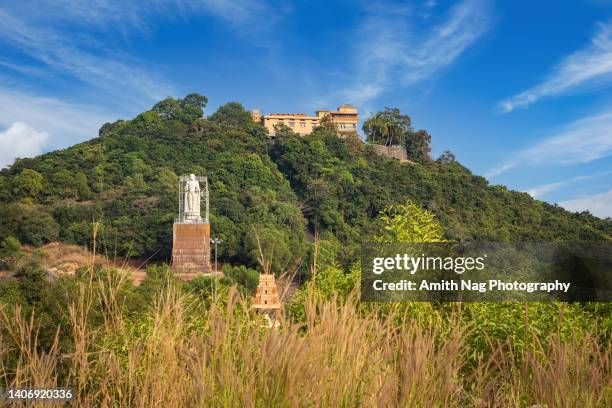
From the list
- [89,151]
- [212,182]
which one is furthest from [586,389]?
[89,151]

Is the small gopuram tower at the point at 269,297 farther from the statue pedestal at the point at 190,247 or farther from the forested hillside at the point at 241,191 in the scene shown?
the forested hillside at the point at 241,191

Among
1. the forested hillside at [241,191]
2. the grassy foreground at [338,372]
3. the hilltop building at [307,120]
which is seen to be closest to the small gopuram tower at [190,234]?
the forested hillside at [241,191]

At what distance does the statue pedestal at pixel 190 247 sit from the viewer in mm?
17734

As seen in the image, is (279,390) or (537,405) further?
(537,405)

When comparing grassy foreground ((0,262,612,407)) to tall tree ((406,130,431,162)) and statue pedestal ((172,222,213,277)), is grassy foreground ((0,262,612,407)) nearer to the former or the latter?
statue pedestal ((172,222,213,277))

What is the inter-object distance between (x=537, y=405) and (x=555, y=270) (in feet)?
19.5

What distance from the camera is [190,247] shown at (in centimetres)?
1797

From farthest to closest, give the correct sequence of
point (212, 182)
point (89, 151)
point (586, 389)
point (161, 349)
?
point (89, 151) < point (212, 182) < point (161, 349) < point (586, 389)

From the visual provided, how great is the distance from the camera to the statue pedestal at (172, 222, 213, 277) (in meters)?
17.7

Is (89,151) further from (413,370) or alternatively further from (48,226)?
(413,370)

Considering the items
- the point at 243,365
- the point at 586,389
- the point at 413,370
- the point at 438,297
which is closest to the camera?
the point at 413,370

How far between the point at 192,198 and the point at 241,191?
15.9 m

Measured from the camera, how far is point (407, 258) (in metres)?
6.06

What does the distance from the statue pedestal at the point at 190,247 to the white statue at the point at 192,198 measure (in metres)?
0.29
